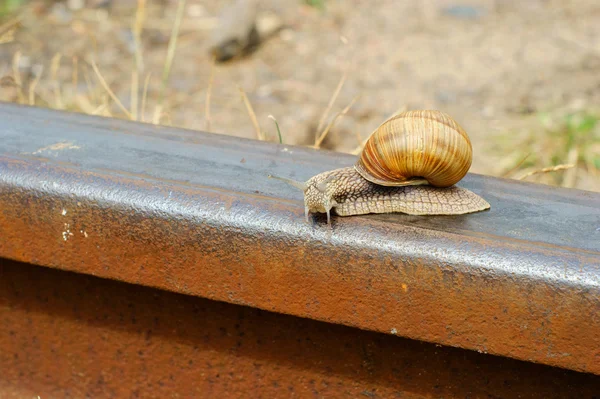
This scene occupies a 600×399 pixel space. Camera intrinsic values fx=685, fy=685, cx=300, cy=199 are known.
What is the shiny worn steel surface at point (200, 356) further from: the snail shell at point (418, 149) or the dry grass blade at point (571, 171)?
the dry grass blade at point (571, 171)

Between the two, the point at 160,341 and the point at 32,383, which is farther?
the point at 32,383

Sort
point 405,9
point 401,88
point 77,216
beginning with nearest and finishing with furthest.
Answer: point 77,216, point 401,88, point 405,9

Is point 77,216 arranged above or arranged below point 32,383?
above

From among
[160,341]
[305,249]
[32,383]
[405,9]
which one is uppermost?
[405,9]

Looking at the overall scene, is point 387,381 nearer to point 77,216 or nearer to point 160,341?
point 160,341

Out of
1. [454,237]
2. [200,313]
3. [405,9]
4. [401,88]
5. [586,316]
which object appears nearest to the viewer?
[586,316]

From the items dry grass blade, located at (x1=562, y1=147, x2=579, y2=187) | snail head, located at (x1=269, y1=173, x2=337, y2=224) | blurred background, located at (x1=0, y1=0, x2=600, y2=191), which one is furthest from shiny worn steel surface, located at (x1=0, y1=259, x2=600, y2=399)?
dry grass blade, located at (x1=562, y1=147, x2=579, y2=187)

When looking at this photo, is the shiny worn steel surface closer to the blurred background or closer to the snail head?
the snail head

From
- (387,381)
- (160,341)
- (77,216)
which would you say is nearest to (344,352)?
(387,381)

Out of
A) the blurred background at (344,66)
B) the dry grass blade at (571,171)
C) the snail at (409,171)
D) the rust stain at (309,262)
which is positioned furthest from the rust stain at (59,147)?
the dry grass blade at (571,171)
